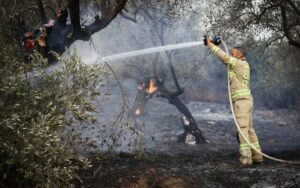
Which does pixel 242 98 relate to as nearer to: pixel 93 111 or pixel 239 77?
pixel 239 77

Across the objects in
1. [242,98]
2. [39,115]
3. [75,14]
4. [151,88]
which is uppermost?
[75,14]

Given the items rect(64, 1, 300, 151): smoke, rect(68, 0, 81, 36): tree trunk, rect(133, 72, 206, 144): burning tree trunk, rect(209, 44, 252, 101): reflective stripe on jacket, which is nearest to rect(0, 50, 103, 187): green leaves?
rect(68, 0, 81, 36): tree trunk

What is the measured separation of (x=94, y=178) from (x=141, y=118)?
14361 mm

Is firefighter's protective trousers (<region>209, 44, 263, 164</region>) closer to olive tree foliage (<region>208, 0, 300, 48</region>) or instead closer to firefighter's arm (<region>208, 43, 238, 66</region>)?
firefighter's arm (<region>208, 43, 238, 66</region>)

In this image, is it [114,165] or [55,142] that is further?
[114,165]

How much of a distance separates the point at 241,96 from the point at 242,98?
2.0 inches

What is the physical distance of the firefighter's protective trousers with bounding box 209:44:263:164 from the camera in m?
7.98

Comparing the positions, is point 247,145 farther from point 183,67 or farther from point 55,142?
point 183,67

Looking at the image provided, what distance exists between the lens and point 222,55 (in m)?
7.95

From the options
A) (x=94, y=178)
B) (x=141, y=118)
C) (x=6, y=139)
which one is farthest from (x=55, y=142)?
(x=141, y=118)

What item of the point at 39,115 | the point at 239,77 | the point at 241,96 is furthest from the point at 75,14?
the point at 241,96

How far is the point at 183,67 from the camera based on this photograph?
23.6 meters

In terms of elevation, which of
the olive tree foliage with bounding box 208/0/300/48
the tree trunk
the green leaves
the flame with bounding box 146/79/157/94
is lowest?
the green leaves

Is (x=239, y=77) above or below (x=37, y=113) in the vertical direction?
above
